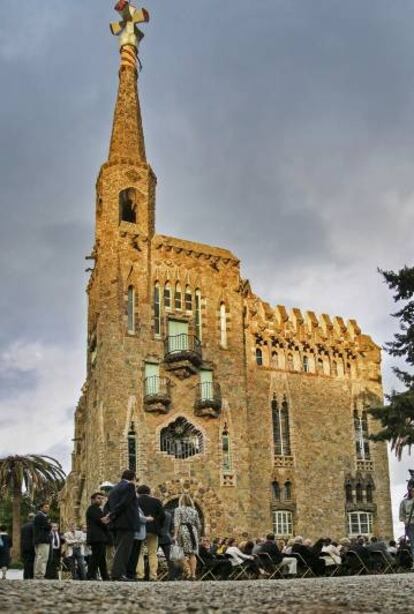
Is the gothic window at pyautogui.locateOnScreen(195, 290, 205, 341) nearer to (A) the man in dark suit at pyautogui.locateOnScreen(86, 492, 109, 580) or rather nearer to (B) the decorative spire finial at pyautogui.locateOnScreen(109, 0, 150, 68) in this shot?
(B) the decorative spire finial at pyautogui.locateOnScreen(109, 0, 150, 68)

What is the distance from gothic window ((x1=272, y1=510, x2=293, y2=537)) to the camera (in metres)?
36.6

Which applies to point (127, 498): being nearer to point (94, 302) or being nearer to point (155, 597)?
point (155, 597)

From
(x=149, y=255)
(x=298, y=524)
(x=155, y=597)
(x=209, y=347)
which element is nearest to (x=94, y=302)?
(x=149, y=255)

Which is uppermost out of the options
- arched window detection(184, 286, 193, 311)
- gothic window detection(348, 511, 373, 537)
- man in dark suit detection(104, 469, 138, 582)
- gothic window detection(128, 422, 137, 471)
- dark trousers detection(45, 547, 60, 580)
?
arched window detection(184, 286, 193, 311)

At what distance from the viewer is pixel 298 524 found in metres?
36.9

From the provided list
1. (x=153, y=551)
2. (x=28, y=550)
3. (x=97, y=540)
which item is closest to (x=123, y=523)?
(x=97, y=540)

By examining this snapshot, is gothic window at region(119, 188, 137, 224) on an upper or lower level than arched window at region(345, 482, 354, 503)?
→ upper

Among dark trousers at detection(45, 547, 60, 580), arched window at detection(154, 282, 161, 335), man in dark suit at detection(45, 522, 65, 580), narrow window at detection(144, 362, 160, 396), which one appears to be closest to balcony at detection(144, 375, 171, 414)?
narrow window at detection(144, 362, 160, 396)

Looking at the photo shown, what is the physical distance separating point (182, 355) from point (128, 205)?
8453 mm

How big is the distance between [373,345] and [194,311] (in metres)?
10.0

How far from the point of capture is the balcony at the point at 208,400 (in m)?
35.8

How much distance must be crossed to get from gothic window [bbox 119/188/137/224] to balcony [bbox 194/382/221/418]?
28.4ft

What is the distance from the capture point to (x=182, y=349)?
36.3 meters

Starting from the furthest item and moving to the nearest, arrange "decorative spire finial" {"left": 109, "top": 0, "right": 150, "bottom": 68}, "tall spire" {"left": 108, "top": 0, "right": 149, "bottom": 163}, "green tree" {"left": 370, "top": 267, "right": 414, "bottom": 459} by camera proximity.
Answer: "decorative spire finial" {"left": 109, "top": 0, "right": 150, "bottom": 68}, "tall spire" {"left": 108, "top": 0, "right": 149, "bottom": 163}, "green tree" {"left": 370, "top": 267, "right": 414, "bottom": 459}
